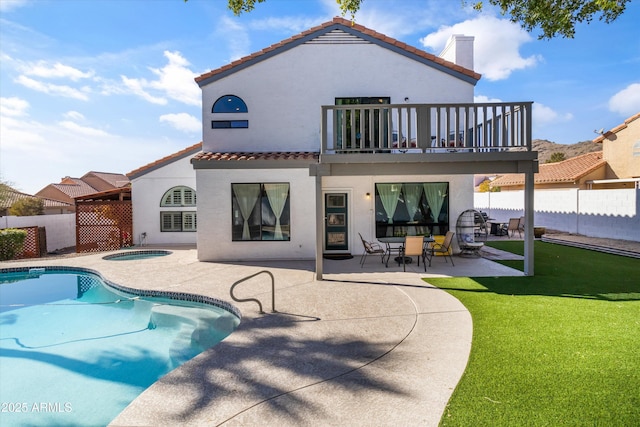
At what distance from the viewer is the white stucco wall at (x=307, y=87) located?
12555 mm

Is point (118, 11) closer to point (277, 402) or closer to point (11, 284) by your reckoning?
point (11, 284)

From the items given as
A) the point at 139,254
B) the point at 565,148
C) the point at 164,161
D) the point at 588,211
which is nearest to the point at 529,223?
the point at 588,211

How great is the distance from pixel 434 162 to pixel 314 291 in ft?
14.8

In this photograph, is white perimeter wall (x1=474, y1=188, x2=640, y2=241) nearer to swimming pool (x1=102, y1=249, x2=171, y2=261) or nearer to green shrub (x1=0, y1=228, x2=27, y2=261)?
swimming pool (x1=102, y1=249, x2=171, y2=261)

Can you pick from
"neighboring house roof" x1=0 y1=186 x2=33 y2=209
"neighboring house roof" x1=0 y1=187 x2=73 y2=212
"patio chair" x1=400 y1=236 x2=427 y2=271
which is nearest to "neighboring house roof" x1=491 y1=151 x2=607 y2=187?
"patio chair" x1=400 y1=236 x2=427 y2=271

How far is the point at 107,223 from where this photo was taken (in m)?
17.3

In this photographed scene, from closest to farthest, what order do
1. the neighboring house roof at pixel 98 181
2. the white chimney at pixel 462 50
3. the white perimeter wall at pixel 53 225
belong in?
the white chimney at pixel 462 50 < the white perimeter wall at pixel 53 225 < the neighboring house roof at pixel 98 181

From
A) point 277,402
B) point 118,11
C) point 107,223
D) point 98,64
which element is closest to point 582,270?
point 277,402

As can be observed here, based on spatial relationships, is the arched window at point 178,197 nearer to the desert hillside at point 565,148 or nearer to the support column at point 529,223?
the support column at point 529,223

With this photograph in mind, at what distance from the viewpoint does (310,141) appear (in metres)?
12.9

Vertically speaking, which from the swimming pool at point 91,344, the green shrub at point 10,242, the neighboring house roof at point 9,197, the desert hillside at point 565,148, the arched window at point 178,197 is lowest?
the swimming pool at point 91,344

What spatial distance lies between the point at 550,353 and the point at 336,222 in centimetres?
865

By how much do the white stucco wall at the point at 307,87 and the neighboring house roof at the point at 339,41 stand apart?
168mm

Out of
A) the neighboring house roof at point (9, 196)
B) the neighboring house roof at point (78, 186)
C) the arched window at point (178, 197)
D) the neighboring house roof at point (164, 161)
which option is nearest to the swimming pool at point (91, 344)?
the arched window at point (178, 197)
